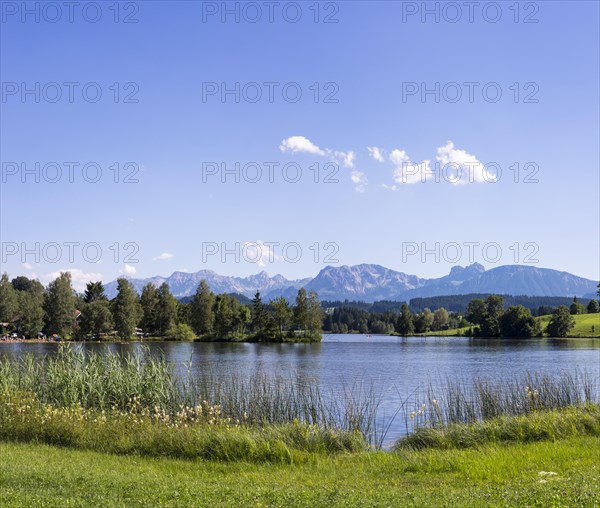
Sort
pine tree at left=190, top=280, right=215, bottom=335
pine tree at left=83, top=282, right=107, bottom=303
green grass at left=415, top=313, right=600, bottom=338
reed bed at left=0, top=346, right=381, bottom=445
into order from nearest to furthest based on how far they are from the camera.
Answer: reed bed at left=0, top=346, right=381, bottom=445, pine tree at left=190, top=280, right=215, bottom=335, green grass at left=415, top=313, right=600, bottom=338, pine tree at left=83, top=282, right=107, bottom=303

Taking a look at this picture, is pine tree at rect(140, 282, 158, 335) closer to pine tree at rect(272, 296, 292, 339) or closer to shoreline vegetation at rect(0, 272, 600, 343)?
shoreline vegetation at rect(0, 272, 600, 343)

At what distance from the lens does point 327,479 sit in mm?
12867

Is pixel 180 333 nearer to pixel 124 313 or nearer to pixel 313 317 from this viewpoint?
pixel 124 313

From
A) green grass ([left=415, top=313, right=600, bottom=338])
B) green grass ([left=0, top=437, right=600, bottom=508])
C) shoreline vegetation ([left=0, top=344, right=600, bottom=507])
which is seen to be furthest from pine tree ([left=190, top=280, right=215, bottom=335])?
green grass ([left=0, top=437, right=600, bottom=508])

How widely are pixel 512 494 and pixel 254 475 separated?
18.5ft

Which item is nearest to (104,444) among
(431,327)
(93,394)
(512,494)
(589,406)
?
(93,394)

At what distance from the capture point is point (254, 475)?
44.2ft

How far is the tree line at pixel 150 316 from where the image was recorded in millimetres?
114312

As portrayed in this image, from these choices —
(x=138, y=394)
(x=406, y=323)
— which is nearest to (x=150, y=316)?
(x=406, y=323)

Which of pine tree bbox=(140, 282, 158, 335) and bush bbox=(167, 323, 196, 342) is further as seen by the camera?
pine tree bbox=(140, 282, 158, 335)

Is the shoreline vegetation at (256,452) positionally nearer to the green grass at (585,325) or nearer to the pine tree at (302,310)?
the pine tree at (302,310)

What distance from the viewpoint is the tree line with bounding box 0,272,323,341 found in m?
114

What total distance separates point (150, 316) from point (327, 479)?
120 m

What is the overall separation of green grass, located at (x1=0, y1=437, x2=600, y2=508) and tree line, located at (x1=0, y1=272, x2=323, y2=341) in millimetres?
101454
